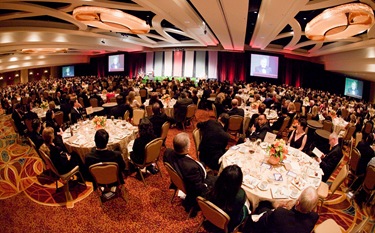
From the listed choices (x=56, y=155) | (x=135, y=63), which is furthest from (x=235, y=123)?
(x=135, y=63)

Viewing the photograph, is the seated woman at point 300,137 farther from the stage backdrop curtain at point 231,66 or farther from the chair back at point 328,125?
the stage backdrop curtain at point 231,66

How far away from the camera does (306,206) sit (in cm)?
231

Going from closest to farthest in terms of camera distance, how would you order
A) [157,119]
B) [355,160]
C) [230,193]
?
[230,193] < [355,160] < [157,119]

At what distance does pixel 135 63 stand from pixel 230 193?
73.3ft

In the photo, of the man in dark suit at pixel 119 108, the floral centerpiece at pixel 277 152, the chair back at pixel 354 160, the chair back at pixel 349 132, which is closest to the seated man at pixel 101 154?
the floral centerpiece at pixel 277 152

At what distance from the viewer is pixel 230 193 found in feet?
8.18

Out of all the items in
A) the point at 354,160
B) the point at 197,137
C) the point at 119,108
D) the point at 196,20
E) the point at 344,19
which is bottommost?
the point at 354,160

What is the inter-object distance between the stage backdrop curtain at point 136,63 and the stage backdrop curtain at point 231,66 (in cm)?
790

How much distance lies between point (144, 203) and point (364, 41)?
32.0ft

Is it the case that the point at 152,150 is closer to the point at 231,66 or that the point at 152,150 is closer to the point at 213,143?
the point at 213,143

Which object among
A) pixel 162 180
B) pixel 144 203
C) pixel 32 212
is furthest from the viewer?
pixel 162 180

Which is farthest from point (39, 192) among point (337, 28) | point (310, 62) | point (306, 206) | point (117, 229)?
point (310, 62)

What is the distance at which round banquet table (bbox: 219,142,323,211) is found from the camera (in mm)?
3074

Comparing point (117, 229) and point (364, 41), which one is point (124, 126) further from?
point (364, 41)
